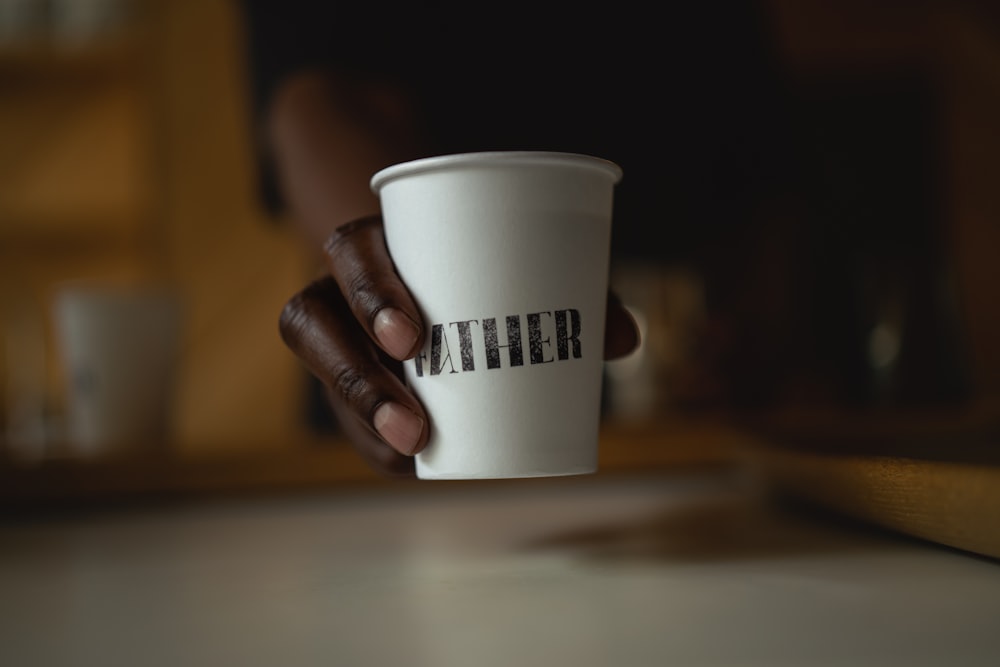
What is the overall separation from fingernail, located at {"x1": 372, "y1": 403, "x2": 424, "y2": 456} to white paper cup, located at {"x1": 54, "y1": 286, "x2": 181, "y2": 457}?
2.40ft

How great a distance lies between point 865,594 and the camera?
361 mm

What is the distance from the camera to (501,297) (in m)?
0.41

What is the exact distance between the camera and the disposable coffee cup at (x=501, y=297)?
41 centimetres

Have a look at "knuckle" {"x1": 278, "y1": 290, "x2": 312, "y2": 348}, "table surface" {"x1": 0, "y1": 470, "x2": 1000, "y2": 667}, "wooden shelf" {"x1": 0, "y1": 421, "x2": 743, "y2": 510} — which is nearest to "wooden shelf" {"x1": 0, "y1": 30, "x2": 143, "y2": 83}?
"wooden shelf" {"x1": 0, "y1": 421, "x2": 743, "y2": 510}

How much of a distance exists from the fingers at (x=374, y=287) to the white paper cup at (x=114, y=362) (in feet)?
2.33

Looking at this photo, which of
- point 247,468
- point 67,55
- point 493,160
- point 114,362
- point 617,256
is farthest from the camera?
point 67,55

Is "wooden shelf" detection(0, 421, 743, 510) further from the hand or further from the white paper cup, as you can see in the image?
the hand

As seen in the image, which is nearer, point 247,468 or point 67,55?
point 247,468

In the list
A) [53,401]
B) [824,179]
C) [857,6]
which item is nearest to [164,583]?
[824,179]

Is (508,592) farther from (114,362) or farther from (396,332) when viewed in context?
(114,362)

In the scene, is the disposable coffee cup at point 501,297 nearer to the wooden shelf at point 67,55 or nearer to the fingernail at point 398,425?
the fingernail at point 398,425

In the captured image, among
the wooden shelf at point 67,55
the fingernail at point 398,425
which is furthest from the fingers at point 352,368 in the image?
the wooden shelf at point 67,55


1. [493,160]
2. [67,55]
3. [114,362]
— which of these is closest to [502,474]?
[493,160]

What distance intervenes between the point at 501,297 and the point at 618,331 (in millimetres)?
112
